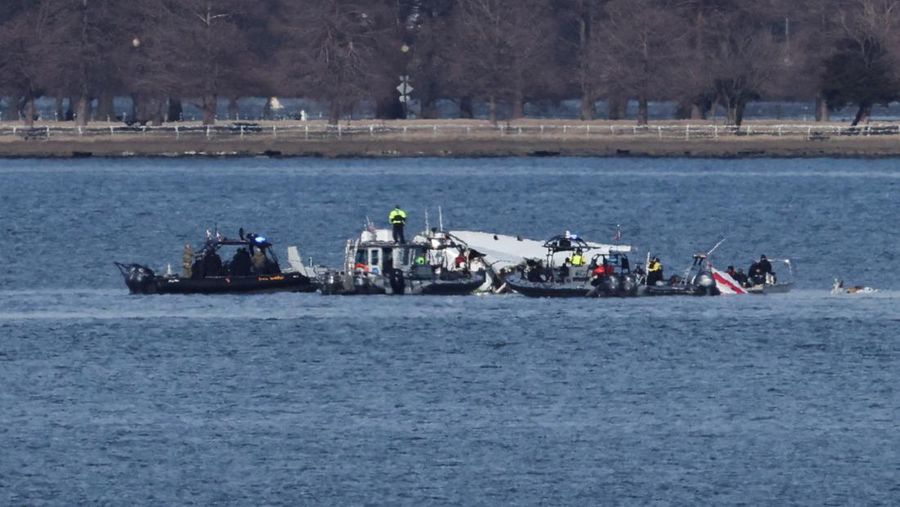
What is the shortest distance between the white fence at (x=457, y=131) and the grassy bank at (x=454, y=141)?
7 cm

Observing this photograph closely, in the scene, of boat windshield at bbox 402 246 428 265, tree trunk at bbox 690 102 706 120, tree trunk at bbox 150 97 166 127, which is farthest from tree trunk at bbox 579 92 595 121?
boat windshield at bbox 402 246 428 265

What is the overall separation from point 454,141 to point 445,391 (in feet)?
347

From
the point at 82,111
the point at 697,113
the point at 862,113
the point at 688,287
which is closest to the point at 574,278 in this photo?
the point at 688,287

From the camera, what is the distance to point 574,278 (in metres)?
71.6

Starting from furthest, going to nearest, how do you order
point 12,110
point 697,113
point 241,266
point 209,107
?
1. point 12,110
2. point 697,113
3. point 209,107
4. point 241,266

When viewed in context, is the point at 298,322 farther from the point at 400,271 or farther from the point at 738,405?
the point at 738,405

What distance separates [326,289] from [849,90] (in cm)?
9707

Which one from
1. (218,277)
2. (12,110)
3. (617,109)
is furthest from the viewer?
(12,110)

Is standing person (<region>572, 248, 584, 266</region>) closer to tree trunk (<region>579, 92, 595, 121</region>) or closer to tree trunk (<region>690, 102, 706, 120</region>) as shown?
tree trunk (<region>579, 92, 595, 121</region>)

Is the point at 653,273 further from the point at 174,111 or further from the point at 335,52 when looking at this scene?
the point at 174,111

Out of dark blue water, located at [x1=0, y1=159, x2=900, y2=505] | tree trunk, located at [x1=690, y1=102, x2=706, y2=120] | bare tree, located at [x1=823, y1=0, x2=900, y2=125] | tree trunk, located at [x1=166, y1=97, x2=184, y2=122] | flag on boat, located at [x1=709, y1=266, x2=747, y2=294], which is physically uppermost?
bare tree, located at [x1=823, y1=0, x2=900, y2=125]

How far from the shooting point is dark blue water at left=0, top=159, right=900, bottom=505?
4428 cm

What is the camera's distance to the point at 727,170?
6043 inches

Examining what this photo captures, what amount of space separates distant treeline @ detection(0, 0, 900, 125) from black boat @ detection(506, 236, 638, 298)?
92910mm
